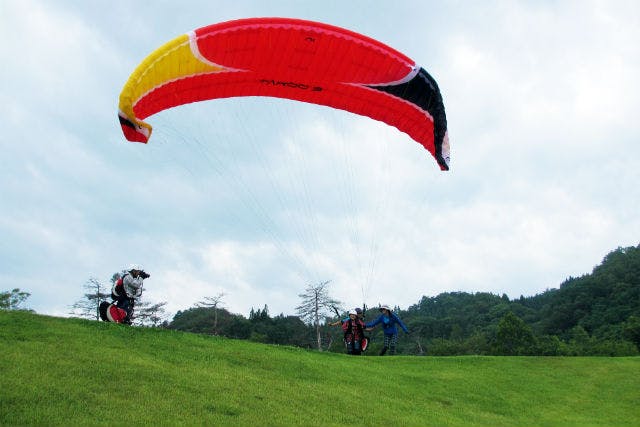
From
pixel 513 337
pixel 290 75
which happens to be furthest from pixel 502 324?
pixel 290 75

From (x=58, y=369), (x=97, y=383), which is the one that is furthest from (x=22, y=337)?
(x=97, y=383)

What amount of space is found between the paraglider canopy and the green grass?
14.8 ft

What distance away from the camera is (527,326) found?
56.7 m

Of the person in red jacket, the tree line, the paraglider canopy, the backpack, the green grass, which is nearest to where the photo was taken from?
the green grass

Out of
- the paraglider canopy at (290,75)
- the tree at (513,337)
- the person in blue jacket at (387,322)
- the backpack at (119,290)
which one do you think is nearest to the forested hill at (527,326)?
the tree at (513,337)

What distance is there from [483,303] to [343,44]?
363ft

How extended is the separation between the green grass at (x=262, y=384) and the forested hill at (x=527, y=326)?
112ft

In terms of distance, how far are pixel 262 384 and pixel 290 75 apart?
7.38 metres

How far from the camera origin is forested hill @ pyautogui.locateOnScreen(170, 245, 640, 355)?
5425 cm

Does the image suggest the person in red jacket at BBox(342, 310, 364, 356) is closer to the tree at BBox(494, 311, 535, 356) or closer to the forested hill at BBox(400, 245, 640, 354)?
the forested hill at BBox(400, 245, 640, 354)

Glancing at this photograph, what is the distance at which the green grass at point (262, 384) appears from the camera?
7.91 meters

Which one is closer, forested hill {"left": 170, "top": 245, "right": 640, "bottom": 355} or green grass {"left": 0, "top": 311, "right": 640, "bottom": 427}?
green grass {"left": 0, "top": 311, "right": 640, "bottom": 427}

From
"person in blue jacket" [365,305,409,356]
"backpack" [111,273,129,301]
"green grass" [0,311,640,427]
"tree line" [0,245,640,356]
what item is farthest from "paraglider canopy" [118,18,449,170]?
"tree line" [0,245,640,356]

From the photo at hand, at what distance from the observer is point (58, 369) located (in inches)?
352
